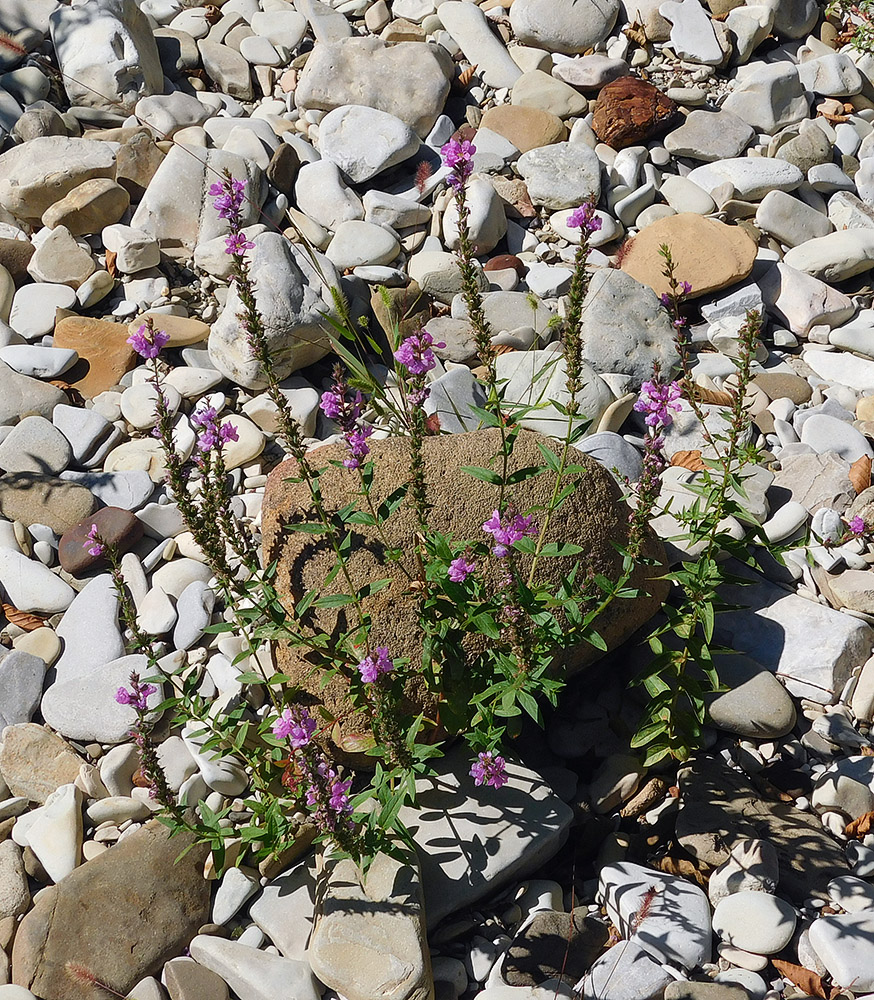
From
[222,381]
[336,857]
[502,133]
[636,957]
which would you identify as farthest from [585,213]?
[502,133]

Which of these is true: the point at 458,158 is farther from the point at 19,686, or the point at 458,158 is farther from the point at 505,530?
the point at 19,686

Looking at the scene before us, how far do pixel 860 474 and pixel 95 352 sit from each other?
3.93 meters

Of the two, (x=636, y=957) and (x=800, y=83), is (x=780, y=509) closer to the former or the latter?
(x=636, y=957)

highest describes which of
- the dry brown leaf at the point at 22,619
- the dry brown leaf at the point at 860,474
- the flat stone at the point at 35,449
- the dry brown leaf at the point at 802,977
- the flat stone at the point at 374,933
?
the flat stone at the point at 35,449

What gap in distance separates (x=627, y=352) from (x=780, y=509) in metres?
1.21

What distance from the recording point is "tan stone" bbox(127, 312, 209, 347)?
17.3 feet

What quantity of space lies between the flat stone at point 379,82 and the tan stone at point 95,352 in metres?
2.44

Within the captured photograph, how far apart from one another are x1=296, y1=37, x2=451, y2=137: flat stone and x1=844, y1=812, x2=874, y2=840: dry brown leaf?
504 centimetres

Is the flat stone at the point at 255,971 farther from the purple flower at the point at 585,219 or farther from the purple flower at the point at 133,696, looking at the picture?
the purple flower at the point at 585,219

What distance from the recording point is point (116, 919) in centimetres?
331

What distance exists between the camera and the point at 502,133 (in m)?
6.61

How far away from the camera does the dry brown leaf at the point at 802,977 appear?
10.4 ft

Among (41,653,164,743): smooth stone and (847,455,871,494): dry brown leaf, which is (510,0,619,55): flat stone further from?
(41,653,164,743): smooth stone

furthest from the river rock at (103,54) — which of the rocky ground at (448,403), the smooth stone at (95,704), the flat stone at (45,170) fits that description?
the smooth stone at (95,704)
